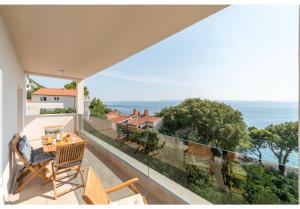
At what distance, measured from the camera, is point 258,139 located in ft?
60.6

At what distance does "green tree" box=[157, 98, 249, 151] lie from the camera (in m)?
19.0

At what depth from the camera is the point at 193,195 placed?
2.32m

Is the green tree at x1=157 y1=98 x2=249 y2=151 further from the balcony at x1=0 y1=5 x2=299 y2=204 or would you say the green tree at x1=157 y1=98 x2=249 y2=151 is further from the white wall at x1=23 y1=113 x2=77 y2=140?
the balcony at x1=0 y1=5 x2=299 y2=204

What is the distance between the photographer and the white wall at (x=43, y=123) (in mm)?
6312

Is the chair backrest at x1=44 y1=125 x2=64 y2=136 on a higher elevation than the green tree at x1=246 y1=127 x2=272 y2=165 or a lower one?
higher

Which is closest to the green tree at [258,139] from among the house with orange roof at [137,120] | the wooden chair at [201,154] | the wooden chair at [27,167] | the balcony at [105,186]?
the house with orange roof at [137,120]

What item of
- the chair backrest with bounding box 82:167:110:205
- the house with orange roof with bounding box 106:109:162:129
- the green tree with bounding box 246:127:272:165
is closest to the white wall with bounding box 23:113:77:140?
the house with orange roof with bounding box 106:109:162:129

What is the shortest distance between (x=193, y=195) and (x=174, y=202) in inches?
11.2

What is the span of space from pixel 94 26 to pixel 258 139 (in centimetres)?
2122

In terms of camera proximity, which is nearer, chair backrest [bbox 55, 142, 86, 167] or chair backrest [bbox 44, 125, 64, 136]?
chair backrest [bbox 55, 142, 86, 167]

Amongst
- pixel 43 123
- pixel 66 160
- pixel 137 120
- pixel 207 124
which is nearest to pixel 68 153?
pixel 66 160

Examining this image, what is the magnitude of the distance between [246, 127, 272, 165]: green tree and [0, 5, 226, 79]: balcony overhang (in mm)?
19157

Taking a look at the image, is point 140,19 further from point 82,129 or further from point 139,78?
point 139,78

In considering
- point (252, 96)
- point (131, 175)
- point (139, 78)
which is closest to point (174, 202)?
point (131, 175)
